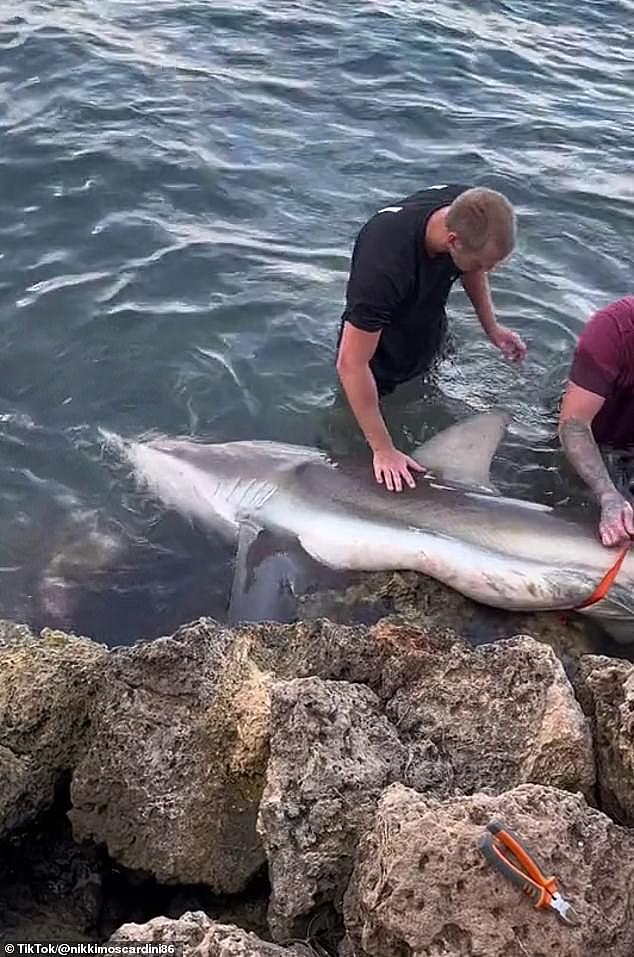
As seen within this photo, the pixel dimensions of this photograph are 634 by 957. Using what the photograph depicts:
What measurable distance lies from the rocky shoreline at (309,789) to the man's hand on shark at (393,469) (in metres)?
1.69

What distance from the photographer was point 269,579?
591cm

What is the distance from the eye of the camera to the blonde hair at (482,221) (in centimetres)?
573

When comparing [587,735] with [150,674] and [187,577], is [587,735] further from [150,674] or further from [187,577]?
[187,577]

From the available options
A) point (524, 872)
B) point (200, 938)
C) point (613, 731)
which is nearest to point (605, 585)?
point (613, 731)

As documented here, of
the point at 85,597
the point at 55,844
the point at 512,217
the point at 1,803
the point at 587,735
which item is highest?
the point at 512,217

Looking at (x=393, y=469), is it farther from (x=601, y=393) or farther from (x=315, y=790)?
(x=315, y=790)

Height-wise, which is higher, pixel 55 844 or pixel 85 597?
pixel 55 844

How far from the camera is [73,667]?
424cm

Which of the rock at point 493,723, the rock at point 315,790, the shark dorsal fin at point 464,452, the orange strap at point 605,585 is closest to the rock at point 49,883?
the rock at point 315,790

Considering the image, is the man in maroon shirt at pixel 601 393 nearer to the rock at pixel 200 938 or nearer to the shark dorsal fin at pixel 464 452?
the shark dorsal fin at pixel 464 452

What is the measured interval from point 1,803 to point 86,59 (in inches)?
406

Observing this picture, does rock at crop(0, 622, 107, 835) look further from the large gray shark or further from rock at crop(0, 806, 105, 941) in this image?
the large gray shark

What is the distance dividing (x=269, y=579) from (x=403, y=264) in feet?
6.30

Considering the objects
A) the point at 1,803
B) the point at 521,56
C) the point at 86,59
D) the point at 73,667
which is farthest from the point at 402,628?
the point at 521,56
